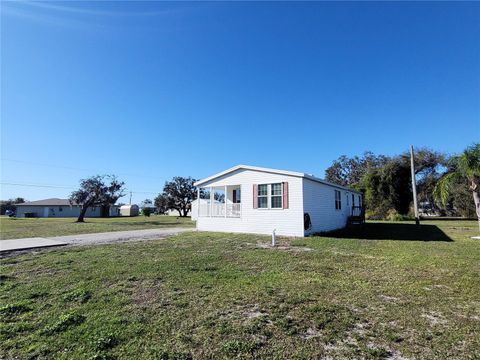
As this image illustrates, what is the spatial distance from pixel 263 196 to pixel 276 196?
2.48 feet

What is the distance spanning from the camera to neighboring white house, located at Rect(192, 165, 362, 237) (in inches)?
474

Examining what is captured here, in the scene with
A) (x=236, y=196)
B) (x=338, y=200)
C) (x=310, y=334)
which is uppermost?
(x=236, y=196)

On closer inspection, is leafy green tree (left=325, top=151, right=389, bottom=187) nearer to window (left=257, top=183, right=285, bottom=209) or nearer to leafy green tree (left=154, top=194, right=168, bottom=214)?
leafy green tree (left=154, top=194, right=168, bottom=214)

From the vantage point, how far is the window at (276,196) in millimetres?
12609

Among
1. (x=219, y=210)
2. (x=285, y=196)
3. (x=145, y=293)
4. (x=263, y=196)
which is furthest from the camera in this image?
(x=219, y=210)

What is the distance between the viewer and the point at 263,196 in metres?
13.2

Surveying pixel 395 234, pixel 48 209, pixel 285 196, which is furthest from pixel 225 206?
pixel 48 209

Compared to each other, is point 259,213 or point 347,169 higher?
point 347,169

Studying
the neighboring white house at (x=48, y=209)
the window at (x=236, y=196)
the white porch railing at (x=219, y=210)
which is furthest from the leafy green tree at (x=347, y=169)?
the neighboring white house at (x=48, y=209)

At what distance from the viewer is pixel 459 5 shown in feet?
29.8

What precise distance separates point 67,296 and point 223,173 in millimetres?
11003

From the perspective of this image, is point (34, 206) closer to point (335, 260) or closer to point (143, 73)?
point (143, 73)

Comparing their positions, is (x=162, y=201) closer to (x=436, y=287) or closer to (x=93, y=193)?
(x=93, y=193)

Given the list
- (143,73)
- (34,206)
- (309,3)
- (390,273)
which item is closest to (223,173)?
(143,73)
